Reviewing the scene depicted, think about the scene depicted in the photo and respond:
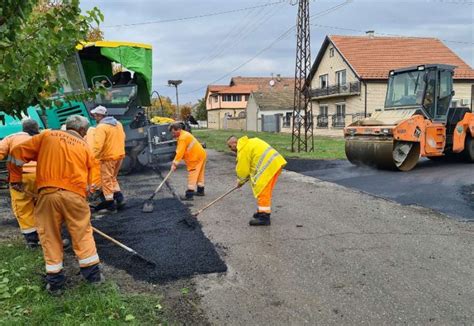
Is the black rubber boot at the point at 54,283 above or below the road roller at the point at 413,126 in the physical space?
below

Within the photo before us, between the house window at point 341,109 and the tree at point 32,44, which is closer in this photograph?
the tree at point 32,44

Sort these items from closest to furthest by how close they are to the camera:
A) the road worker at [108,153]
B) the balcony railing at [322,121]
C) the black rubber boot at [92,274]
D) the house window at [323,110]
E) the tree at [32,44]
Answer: the tree at [32,44]
the black rubber boot at [92,274]
the road worker at [108,153]
the balcony railing at [322,121]
the house window at [323,110]

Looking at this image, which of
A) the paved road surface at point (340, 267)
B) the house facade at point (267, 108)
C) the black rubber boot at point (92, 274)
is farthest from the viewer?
the house facade at point (267, 108)

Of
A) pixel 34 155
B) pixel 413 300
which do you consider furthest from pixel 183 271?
pixel 413 300

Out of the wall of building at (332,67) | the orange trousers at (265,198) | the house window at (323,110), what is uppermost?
the wall of building at (332,67)

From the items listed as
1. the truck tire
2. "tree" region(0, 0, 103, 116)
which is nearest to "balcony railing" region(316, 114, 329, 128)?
the truck tire

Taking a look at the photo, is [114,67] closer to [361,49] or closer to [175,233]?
[175,233]

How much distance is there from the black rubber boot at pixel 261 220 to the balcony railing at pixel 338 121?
23.6 meters

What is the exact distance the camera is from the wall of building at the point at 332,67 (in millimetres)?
28641

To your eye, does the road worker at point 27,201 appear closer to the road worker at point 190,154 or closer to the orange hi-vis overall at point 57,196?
the orange hi-vis overall at point 57,196

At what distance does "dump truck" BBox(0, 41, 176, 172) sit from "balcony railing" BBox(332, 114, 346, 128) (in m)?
19.6

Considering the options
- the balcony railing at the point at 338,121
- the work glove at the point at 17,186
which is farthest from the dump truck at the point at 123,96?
the balcony railing at the point at 338,121

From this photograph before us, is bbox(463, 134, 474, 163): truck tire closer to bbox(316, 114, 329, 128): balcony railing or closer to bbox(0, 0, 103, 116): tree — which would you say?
bbox(0, 0, 103, 116): tree

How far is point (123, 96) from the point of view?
393 inches
